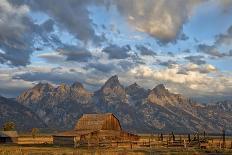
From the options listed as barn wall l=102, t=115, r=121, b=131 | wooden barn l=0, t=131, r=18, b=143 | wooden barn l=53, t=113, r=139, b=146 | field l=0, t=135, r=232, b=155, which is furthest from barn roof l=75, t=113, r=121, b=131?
wooden barn l=0, t=131, r=18, b=143

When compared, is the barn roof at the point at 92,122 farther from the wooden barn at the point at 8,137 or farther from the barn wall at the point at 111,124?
the wooden barn at the point at 8,137

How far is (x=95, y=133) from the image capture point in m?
106

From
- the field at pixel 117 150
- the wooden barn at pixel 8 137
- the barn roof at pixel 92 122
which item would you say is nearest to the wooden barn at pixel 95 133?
the barn roof at pixel 92 122

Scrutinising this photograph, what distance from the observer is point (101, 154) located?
5528 centimetres

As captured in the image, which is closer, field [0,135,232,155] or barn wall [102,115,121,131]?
field [0,135,232,155]

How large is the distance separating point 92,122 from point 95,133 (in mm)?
9008

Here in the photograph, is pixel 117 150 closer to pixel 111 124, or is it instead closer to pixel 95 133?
pixel 95 133

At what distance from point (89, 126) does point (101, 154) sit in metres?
58.1

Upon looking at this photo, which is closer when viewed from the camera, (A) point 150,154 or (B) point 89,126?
(A) point 150,154

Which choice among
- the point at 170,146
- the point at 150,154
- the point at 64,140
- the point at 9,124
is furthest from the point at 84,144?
the point at 9,124

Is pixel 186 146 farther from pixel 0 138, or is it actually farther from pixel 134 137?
pixel 0 138

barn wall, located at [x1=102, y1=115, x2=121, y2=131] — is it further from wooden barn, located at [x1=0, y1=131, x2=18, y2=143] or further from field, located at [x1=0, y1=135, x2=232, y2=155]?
wooden barn, located at [x1=0, y1=131, x2=18, y2=143]

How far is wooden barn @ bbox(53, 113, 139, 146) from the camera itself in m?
102

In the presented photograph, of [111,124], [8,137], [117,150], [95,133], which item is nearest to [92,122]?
[111,124]
